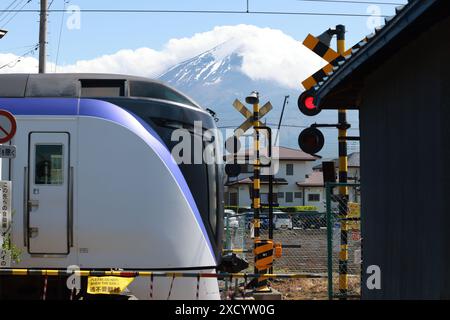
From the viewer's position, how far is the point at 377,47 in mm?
7141

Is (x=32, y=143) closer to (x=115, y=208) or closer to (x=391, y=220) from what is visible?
(x=115, y=208)

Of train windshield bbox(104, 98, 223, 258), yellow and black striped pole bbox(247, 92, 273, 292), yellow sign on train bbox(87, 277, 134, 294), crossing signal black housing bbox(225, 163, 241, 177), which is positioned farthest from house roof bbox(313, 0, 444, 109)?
yellow and black striped pole bbox(247, 92, 273, 292)

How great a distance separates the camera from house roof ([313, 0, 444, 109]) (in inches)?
240

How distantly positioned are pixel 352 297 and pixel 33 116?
5.80 m

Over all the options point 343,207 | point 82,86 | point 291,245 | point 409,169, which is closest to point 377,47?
point 409,169

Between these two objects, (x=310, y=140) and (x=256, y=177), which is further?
(x=256, y=177)

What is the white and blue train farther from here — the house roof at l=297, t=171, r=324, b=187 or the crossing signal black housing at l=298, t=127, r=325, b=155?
the house roof at l=297, t=171, r=324, b=187

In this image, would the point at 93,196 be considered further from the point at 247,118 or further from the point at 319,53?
the point at 247,118

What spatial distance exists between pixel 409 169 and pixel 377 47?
1335mm

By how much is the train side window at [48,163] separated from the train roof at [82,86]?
86 centimetres

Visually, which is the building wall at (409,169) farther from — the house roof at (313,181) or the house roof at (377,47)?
the house roof at (313,181)

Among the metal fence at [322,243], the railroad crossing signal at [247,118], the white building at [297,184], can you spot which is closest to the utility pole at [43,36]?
the railroad crossing signal at [247,118]

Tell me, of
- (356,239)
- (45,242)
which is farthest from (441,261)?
(356,239)

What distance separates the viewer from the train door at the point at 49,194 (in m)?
9.92
